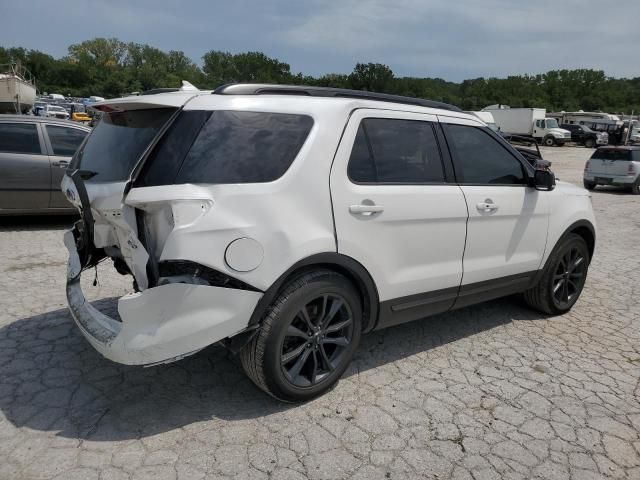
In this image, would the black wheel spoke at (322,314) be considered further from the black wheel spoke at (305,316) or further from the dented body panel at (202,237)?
the dented body panel at (202,237)

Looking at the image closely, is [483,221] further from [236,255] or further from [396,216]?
[236,255]

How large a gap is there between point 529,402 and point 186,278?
7.48 feet

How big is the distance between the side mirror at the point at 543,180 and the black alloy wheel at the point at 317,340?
2.06m

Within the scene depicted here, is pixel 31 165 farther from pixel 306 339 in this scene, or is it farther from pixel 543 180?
pixel 543 180

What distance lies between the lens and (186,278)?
2.54 metres

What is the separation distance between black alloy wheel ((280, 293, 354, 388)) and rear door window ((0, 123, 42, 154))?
6155mm

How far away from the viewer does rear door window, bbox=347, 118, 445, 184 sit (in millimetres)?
3096

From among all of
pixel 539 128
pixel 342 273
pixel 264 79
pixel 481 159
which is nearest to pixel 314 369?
pixel 342 273

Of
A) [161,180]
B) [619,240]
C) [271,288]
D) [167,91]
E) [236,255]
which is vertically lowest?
[619,240]

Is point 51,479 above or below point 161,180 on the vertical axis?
below

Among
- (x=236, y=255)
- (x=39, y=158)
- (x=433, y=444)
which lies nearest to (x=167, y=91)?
(x=236, y=255)

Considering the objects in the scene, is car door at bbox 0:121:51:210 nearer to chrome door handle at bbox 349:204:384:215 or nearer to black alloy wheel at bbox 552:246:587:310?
chrome door handle at bbox 349:204:384:215

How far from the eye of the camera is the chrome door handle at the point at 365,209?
9.78 ft

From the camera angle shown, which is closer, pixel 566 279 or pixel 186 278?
pixel 186 278
